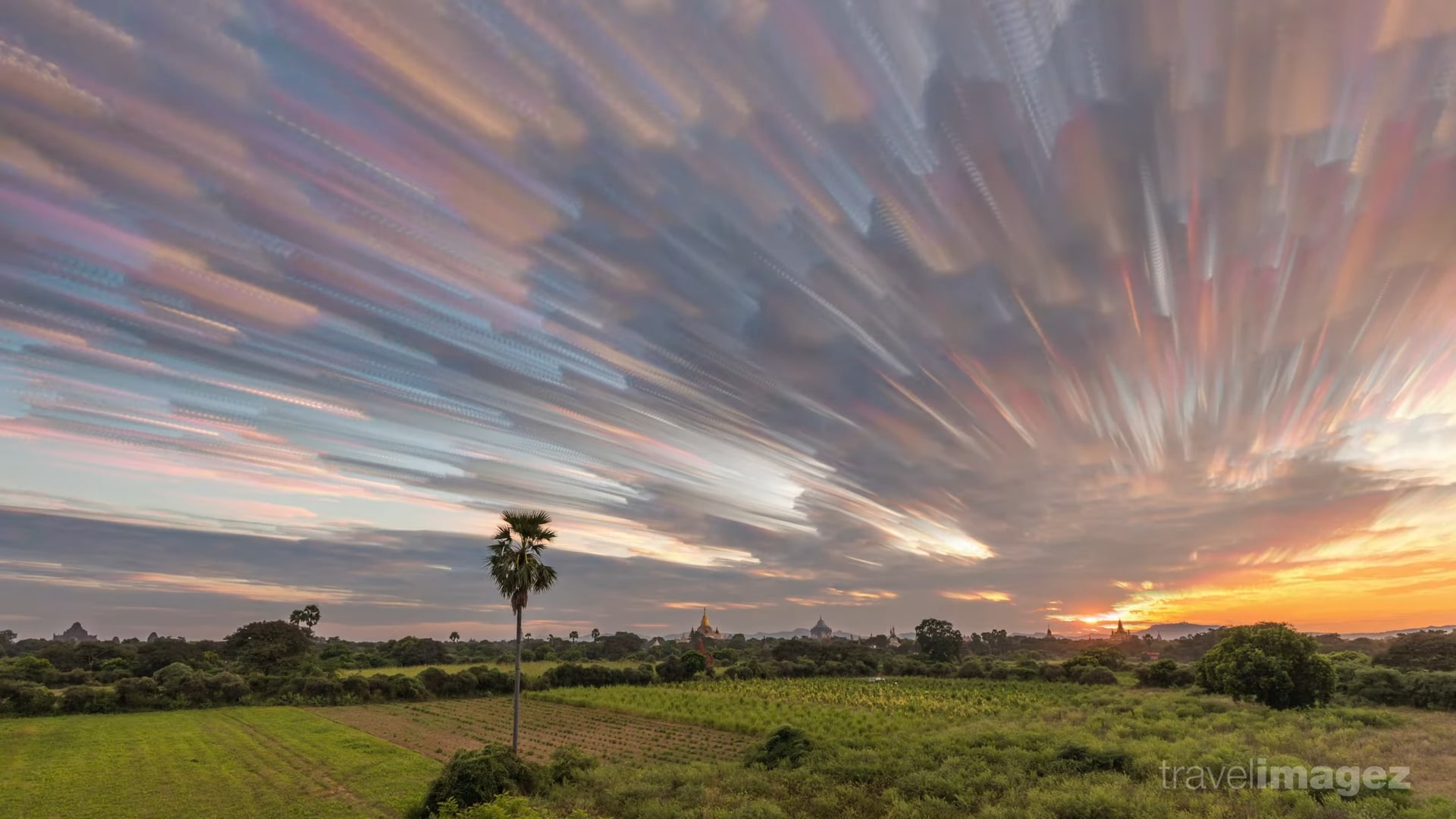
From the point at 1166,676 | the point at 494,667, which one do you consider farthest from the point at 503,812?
the point at 494,667

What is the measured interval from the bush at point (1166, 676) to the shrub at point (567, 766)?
7958cm

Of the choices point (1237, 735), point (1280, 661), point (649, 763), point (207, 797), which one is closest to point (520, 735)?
point (649, 763)

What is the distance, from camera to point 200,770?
1417 inches

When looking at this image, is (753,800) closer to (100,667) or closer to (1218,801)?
(1218,801)

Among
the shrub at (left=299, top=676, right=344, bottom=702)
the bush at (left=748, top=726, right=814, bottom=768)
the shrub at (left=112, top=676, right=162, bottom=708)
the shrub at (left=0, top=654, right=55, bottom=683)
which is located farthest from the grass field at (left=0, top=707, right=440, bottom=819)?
the shrub at (left=0, top=654, right=55, bottom=683)

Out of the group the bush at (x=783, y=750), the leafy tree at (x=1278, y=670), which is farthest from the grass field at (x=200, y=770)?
the leafy tree at (x=1278, y=670)

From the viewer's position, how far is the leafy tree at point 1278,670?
54406mm

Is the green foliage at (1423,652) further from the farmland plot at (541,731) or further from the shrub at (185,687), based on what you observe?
the shrub at (185,687)

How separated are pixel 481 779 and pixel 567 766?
5.89 metres

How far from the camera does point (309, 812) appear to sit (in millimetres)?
27656

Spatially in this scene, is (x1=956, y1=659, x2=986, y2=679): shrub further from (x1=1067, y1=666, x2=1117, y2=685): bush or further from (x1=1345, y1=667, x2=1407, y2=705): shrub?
(x1=1345, y1=667, x2=1407, y2=705): shrub

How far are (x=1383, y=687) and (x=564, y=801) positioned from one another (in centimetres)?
7678

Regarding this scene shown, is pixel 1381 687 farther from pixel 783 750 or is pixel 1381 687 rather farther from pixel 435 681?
pixel 435 681

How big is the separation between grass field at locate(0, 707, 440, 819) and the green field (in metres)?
0.18
